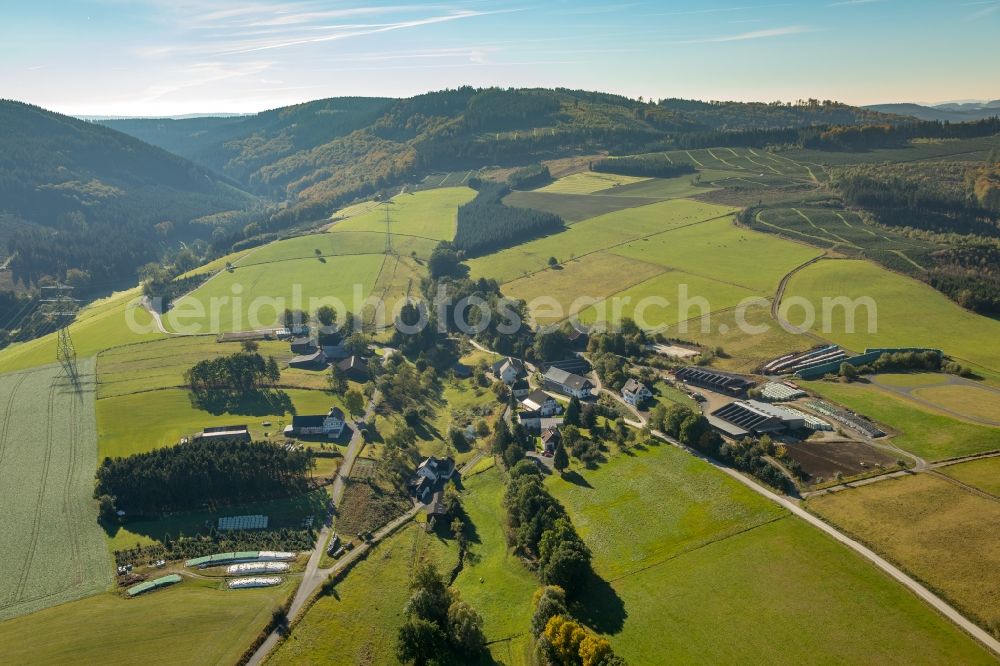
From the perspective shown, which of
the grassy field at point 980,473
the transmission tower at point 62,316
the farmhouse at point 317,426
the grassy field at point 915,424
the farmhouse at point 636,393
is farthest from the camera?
the transmission tower at point 62,316

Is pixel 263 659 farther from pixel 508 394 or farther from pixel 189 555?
pixel 508 394

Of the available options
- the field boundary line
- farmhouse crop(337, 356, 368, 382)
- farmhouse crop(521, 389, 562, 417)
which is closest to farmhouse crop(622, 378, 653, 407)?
farmhouse crop(521, 389, 562, 417)

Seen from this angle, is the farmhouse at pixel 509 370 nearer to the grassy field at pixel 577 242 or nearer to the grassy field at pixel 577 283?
the grassy field at pixel 577 283

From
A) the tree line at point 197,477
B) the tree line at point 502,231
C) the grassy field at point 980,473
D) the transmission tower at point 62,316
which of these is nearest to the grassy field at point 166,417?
the tree line at point 197,477

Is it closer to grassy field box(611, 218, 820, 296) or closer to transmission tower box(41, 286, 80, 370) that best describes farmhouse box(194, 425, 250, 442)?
transmission tower box(41, 286, 80, 370)

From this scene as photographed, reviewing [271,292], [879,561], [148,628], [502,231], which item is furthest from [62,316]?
[879,561]

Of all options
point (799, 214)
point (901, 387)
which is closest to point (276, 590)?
point (901, 387)
